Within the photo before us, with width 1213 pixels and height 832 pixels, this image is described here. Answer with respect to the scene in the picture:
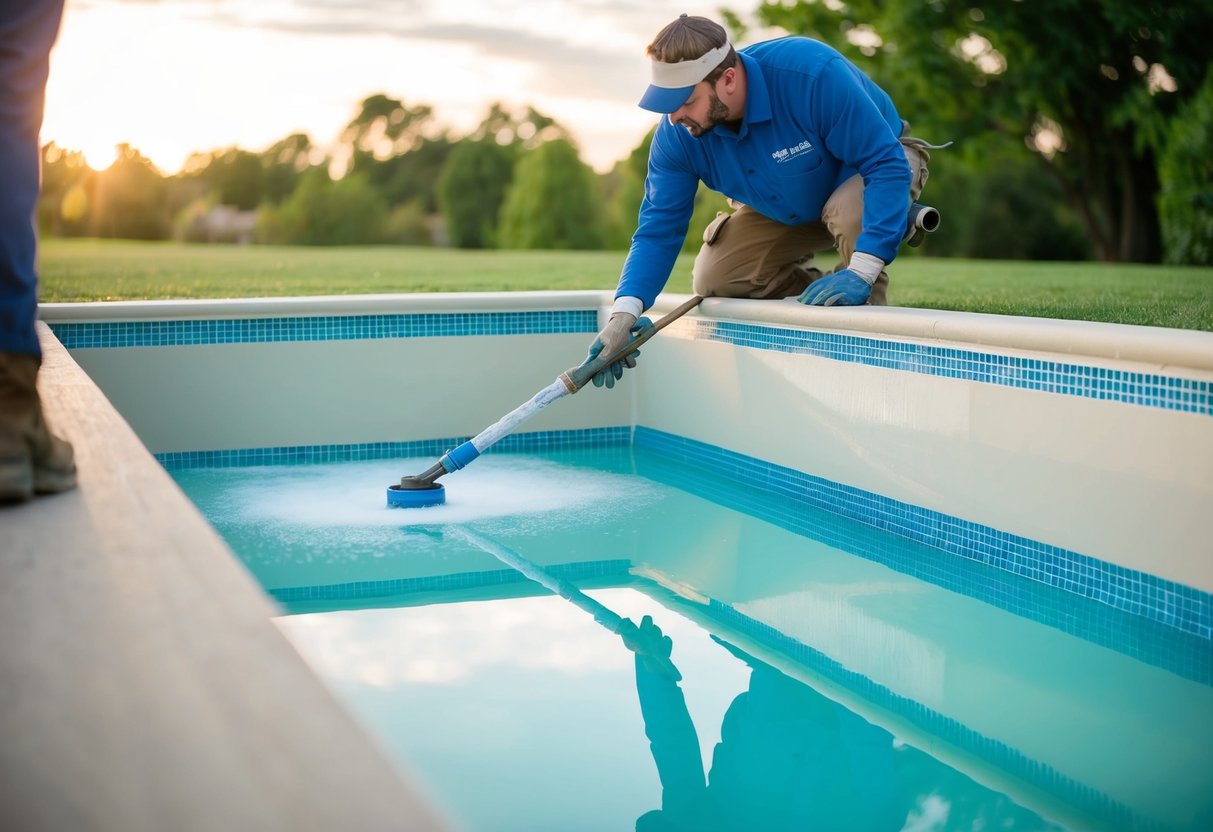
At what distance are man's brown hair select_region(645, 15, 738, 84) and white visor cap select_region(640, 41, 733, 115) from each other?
0.5 inches

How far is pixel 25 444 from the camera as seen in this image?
1.39 m

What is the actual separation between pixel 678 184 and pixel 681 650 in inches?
63.6

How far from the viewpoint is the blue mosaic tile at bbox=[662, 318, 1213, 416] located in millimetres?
2039

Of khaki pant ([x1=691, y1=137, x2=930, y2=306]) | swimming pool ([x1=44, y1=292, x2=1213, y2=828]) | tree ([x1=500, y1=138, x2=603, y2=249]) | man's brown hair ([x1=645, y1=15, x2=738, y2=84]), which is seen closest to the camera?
swimming pool ([x1=44, y1=292, x2=1213, y2=828])

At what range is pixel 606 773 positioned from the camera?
1594 millimetres

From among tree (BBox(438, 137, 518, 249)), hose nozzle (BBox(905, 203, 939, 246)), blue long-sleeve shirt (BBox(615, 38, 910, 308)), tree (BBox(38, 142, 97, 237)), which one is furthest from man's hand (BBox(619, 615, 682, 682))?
tree (BBox(438, 137, 518, 249))

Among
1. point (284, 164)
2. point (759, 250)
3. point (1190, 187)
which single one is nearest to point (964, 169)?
point (1190, 187)

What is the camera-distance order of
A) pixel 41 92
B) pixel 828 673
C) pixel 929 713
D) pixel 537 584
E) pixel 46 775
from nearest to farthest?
pixel 46 775 → pixel 41 92 → pixel 929 713 → pixel 828 673 → pixel 537 584


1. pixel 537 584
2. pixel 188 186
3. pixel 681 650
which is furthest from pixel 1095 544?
pixel 188 186

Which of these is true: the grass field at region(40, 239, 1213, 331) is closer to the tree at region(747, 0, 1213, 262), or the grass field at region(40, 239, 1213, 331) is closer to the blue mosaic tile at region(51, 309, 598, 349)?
the blue mosaic tile at region(51, 309, 598, 349)

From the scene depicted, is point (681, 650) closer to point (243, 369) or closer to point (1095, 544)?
point (1095, 544)

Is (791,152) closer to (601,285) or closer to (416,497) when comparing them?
(416,497)

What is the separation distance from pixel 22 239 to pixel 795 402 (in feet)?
6.95

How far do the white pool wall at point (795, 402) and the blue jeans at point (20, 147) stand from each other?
171 centimetres
